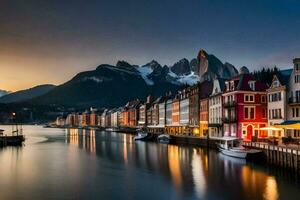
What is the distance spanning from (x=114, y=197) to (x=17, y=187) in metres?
14.0

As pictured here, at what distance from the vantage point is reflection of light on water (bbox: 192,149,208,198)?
48281mm

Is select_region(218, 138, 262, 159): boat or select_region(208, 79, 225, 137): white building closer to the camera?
select_region(218, 138, 262, 159): boat

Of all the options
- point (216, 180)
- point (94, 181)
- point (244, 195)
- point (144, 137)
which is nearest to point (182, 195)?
point (244, 195)

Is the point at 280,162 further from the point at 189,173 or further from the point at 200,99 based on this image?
the point at 200,99

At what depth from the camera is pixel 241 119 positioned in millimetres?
94562

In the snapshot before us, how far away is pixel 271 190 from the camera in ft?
157

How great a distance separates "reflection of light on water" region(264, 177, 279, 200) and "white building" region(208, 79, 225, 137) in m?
51.0

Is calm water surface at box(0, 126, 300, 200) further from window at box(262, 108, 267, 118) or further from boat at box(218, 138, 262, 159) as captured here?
window at box(262, 108, 267, 118)

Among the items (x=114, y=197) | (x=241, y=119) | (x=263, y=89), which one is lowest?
(x=114, y=197)

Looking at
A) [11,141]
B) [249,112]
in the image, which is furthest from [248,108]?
[11,141]

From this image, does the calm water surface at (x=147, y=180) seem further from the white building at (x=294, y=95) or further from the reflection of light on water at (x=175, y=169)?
the white building at (x=294, y=95)

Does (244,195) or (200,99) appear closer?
(244,195)

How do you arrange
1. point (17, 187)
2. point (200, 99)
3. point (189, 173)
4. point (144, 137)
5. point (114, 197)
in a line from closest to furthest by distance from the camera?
1. point (114, 197)
2. point (17, 187)
3. point (189, 173)
4. point (200, 99)
5. point (144, 137)

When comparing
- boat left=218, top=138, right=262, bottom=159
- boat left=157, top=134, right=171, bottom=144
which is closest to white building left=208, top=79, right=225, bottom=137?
boat left=218, top=138, right=262, bottom=159
